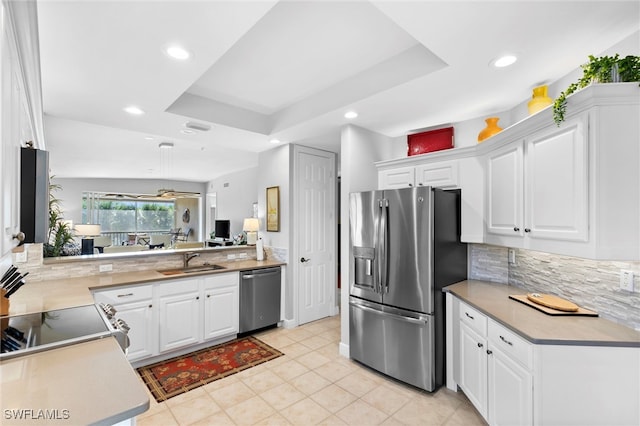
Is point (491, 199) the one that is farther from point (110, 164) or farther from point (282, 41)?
point (110, 164)

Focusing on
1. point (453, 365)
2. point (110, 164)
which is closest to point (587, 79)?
point (453, 365)

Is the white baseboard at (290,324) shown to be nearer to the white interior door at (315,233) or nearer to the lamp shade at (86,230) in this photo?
the white interior door at (315,233)

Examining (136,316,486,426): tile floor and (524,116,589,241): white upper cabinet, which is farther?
(136,316,486,426): tile floor

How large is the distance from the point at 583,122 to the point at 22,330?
10.8 ft

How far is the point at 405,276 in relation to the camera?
266cm

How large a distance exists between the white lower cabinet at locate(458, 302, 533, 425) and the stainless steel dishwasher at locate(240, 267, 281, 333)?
2.35 m

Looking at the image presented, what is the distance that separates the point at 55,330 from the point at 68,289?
1.17m

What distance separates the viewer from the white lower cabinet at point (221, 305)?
134 inches

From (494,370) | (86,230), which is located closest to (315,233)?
(494,370)

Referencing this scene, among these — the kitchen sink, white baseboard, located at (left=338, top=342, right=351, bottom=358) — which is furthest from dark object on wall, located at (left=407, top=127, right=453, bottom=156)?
the kitchen sink

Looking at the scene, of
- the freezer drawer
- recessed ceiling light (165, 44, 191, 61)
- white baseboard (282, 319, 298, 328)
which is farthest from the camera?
white baseboard (282, 319, 298, 328)

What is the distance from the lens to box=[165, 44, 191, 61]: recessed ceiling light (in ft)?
5.98

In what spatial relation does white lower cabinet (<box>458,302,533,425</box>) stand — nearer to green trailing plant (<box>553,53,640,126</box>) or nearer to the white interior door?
green trailing plant (<box>553,53,640,126</box>)

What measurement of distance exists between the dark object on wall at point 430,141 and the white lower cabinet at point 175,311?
8.39 feet
